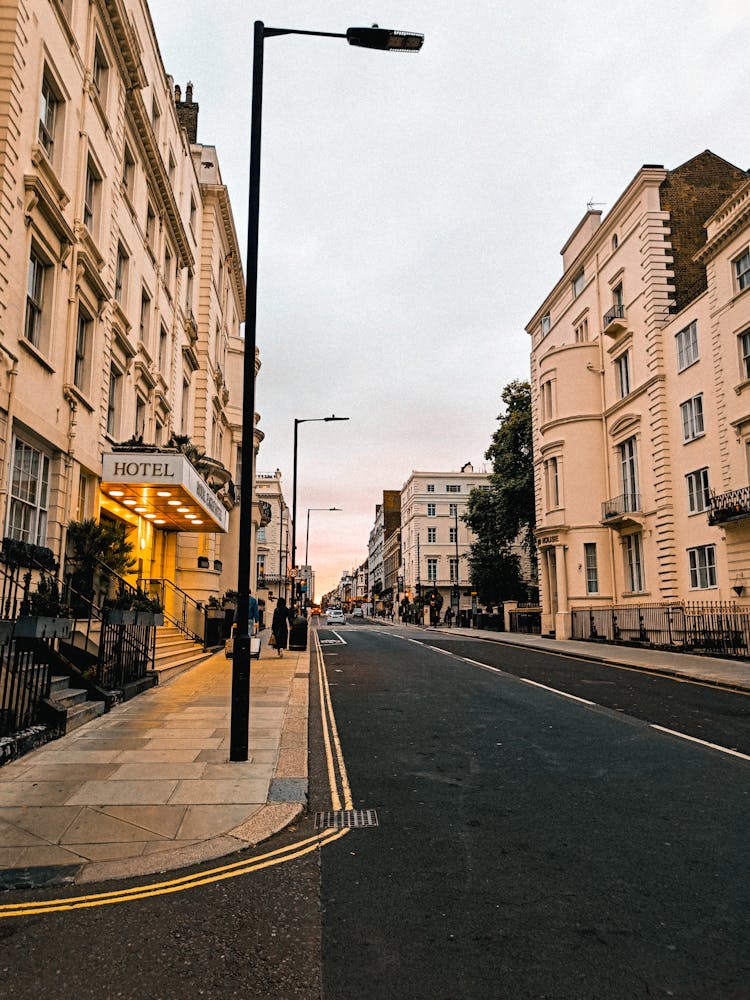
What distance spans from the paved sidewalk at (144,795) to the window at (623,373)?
90.1 feet

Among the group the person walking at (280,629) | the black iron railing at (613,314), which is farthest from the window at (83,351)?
the black iron railing at (613,314)

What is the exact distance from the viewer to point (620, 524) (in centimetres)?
3259

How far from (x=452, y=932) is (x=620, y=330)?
107 feet

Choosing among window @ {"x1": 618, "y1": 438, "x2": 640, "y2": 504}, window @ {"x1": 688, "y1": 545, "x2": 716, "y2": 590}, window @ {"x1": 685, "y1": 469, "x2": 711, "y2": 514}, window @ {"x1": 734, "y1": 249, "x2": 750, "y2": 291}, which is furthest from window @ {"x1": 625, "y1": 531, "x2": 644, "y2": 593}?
window @ {"x1": 734, "y1": 249, "x2": 750, "y2": 291}

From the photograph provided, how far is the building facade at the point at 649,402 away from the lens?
2484cm

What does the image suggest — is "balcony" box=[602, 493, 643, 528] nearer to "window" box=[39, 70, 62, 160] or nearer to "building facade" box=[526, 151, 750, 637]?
"building facade" box=[526, 151, 750, 637]

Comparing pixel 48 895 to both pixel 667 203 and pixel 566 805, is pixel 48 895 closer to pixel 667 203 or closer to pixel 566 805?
pixel 566 805

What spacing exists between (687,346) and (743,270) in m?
4.24

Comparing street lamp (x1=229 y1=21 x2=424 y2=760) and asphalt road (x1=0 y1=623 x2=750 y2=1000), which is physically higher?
street lamp (x1=229 y1=21 x2=424 y2=760)

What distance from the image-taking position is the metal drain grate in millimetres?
5656

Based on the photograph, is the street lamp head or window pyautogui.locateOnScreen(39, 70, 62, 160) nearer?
the street lamp head

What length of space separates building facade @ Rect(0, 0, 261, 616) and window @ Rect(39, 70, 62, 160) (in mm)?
39

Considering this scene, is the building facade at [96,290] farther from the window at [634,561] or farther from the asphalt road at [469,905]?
the window at [634,561]

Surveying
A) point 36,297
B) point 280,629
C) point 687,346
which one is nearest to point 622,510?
point 687,346
